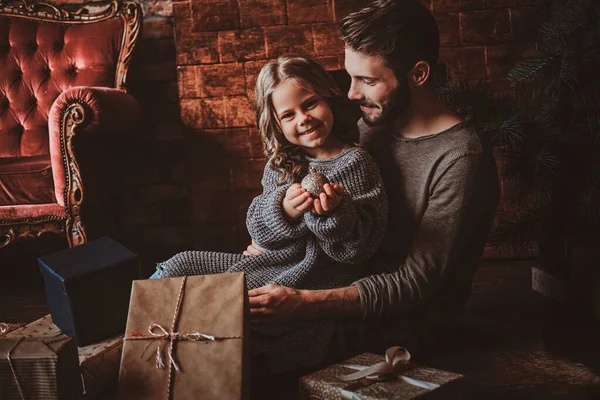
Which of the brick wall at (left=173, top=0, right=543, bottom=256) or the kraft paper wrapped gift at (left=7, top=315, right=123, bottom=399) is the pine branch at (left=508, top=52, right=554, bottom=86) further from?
the kraft paper wrapped gift at (left=7, top=315, right=123, bottom=399)

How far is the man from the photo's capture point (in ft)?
4.94

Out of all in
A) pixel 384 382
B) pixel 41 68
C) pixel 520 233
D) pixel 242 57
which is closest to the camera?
pixel 384 382

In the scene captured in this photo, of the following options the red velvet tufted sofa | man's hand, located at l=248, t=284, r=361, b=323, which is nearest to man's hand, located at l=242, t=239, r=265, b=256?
man's hand, located at l=248, t=284, r=361, b=323

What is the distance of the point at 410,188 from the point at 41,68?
2155mm

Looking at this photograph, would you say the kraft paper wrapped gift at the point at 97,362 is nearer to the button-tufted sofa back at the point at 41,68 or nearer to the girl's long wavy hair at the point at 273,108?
the girl's long wavy hair at the point at 273,108

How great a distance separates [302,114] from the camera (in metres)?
1.53

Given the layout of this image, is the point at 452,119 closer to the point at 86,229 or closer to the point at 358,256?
the point at 358,256

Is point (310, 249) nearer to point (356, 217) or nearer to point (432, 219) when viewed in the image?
point (356, 217)

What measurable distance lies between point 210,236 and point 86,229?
2.02 ft

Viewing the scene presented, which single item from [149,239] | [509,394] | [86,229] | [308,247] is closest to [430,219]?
[308,247]

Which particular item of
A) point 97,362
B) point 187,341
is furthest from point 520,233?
point 97,362

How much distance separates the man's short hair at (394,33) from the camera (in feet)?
4.92

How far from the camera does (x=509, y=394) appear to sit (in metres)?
1.47

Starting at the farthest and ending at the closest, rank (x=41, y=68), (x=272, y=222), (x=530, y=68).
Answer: (x=41, y=68) → (x=530, y=68) → (x=272, y=222)
